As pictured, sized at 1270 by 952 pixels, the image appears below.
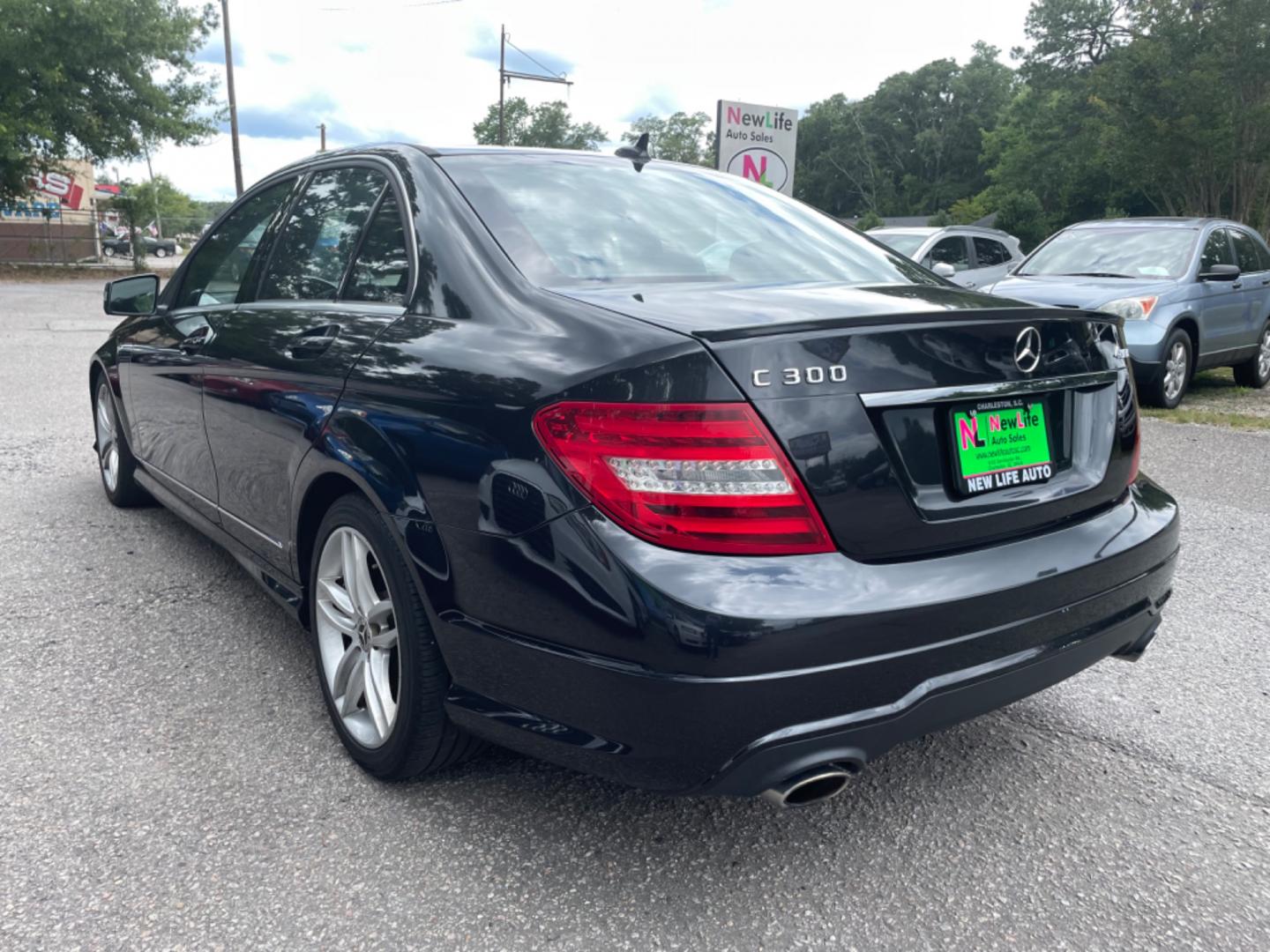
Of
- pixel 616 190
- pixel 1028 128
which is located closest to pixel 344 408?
pixel 616 190

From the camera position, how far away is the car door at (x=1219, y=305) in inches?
358

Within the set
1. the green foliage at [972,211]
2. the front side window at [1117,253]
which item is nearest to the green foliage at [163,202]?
the front side window at [1117,253]

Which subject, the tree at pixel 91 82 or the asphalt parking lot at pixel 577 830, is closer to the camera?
the asphalt parking lot at pixel 577 830

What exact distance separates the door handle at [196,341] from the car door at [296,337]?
9 centimetres

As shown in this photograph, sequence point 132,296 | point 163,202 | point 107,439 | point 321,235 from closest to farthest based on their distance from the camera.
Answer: point 321,235
point 132,296
point 107,439
point 163,202

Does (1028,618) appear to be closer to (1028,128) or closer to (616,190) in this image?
(616,190)

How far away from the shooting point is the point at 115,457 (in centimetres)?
520

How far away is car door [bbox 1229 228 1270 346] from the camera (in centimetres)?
986

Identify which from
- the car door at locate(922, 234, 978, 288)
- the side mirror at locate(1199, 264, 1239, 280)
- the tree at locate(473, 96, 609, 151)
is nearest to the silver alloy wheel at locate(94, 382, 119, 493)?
the side mirror at locate(1199, 264, 1239, 280)

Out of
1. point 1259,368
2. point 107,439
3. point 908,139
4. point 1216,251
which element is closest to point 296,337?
point 107,439

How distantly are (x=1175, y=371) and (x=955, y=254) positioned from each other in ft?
17.3

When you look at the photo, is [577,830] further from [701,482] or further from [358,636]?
[701,482]

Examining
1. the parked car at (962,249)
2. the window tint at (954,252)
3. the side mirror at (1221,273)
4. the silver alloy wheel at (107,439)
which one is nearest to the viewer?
the silver alloy wheel at (107,439)

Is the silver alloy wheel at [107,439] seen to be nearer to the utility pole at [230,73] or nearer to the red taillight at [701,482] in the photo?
the red taillight at [701,482]
